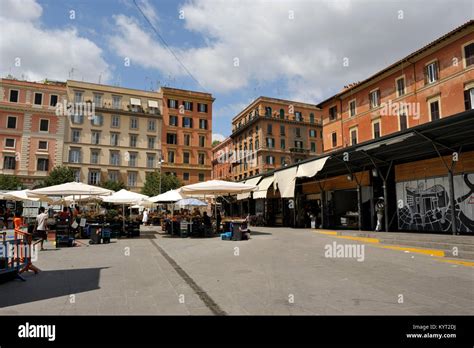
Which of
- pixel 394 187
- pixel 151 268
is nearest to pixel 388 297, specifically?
pixel 151 268

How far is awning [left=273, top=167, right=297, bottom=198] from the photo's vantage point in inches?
819

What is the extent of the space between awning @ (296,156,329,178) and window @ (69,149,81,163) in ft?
127

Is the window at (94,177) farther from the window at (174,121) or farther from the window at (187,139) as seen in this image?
the window at (187,139)

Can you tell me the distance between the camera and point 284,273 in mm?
7320

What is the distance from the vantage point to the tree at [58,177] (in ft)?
135

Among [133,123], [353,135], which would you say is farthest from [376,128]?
[133,123]

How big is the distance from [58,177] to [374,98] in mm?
38547

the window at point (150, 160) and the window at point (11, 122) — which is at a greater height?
the window at point (11, 122)

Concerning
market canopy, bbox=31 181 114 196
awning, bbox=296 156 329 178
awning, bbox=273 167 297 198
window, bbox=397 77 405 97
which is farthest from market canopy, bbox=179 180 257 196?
window, bbox=397 77 405 97

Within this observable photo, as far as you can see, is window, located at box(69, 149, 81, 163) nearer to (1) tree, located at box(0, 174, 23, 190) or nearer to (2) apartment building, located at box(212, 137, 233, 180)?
(1) tree, located at box(0, 174, 23, 190)

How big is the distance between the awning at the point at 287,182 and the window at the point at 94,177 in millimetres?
34860

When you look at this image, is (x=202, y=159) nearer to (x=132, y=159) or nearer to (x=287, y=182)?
(x=132, y=159)

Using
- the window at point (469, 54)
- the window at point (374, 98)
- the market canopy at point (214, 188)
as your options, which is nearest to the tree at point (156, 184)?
the window at point (374, 98)

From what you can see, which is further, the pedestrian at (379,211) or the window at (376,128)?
the window at (376,128)
